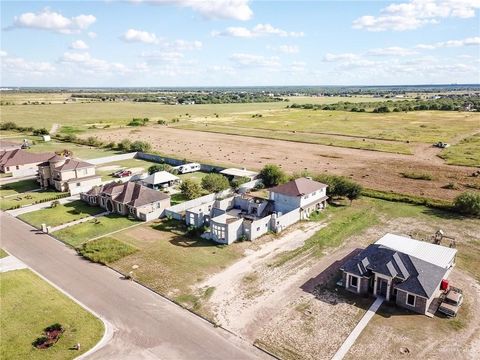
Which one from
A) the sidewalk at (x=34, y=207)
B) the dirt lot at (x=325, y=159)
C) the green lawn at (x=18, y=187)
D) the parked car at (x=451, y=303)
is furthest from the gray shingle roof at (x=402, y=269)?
the green lawn at (x=18, y=187)

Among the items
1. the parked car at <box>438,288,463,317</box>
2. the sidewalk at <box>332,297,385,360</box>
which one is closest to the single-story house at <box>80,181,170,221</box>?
the sidewalk at <box>332,297,385,360</box>

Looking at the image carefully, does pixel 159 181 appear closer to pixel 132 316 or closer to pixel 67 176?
pixel 67 176

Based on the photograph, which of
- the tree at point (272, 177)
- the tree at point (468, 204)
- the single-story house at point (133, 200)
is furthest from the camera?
the tree at point (272, 177)

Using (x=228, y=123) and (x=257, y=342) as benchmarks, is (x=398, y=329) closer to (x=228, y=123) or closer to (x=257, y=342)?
(x=257, y=342)

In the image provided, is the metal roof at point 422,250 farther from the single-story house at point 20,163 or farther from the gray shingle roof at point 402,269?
the single-story house at point 20,163

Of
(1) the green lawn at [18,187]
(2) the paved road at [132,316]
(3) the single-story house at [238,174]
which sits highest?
(3) the single-story house at [238,174]

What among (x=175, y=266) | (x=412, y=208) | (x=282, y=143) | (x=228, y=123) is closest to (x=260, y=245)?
(x=175, y=266)

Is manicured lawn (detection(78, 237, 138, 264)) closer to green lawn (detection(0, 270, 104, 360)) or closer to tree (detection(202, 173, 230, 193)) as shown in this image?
green lawn (detection(0, 270, 104, 360))
